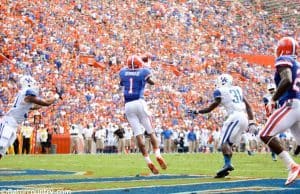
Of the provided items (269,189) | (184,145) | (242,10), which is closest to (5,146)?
(269,189)

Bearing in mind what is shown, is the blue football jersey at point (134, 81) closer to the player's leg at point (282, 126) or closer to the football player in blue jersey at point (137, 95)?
the football player in blue jersey at point (137, 95)

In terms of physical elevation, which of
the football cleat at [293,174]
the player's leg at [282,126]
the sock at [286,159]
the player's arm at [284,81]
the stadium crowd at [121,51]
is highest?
the stadium crowd at [121,51]

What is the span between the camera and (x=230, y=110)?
1333 cm

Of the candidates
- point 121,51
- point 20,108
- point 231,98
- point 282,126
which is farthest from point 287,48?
point 121,51

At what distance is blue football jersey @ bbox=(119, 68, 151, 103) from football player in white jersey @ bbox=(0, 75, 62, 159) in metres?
1.96

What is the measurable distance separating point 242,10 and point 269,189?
124 ft

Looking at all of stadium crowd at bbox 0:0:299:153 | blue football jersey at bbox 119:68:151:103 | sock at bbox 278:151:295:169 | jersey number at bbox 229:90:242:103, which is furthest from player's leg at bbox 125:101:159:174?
stadium crowd at bbox 0:0:299:153

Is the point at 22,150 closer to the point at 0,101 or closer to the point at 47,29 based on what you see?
the point at 0,101

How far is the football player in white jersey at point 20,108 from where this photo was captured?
36.6 feet

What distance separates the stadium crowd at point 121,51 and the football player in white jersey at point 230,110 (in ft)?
50.2

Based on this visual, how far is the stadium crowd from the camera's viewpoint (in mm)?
30797

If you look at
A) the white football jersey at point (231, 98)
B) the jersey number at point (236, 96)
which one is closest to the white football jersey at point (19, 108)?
the white football jersey at point (231, 98)

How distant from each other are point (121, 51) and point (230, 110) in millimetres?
22224

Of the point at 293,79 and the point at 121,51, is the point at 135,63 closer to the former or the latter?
the point at 293,79
